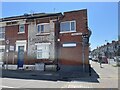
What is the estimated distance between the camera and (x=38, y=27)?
24.6 metres

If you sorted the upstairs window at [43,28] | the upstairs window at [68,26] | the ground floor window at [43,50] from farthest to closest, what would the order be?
1. the upstairs window at [43,28]
2. the ground floor window at [43,50]
3. the upstairs window at [68,26]

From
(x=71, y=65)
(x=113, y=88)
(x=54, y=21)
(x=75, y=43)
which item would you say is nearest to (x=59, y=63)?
(x=71, y=65)

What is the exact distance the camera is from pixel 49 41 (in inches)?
930

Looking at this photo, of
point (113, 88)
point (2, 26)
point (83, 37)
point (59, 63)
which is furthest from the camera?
point (2, 26)

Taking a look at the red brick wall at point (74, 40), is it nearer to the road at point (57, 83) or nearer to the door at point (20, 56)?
the door at point (20, 56)

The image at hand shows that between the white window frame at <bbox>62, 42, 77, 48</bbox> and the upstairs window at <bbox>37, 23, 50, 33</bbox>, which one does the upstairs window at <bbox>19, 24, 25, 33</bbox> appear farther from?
the white window frame at <bbox>62, 42, 77, 48</bbox>

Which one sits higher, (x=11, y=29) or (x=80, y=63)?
(x=11, y=29)

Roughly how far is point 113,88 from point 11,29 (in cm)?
1722

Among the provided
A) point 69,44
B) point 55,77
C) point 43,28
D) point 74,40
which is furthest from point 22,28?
point 55,77

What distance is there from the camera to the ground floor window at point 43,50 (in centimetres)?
2363

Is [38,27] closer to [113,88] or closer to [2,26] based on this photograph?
[2,26]

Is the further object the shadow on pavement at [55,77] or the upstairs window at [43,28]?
the upstairs window at [43,28]

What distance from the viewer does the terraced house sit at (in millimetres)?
22484

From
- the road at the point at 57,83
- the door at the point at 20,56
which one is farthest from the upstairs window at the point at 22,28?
the road at the point at 57,83
